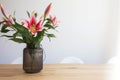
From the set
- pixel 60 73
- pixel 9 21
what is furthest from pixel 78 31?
pixel 9 21

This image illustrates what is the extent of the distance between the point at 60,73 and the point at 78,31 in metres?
1.04

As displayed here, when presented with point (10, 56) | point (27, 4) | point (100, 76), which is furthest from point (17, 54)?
point (100, 76)

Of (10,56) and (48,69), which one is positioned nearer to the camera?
(48,69)

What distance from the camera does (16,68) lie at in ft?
4.62

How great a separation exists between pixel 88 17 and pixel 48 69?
107 cm

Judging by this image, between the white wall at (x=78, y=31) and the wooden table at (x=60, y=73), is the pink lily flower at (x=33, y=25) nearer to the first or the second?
the wooden table at (x=60, y=73)

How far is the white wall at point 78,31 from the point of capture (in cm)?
222

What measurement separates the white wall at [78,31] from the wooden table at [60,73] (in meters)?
0.79

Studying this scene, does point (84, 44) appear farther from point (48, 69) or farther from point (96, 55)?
point (48, 69)

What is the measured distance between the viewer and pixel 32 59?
1.23 m


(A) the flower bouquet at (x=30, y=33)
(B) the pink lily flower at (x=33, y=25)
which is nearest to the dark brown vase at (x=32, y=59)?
(A) the flower bouquet at (x=30, y=33)

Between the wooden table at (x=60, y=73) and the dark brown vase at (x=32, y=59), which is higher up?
the dark brown vase at (x=32, y=59)

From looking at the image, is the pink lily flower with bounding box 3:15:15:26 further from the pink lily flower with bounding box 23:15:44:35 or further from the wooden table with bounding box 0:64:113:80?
the wooden table with bounding box 0:64:113:80

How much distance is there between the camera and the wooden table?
1.18 metres
